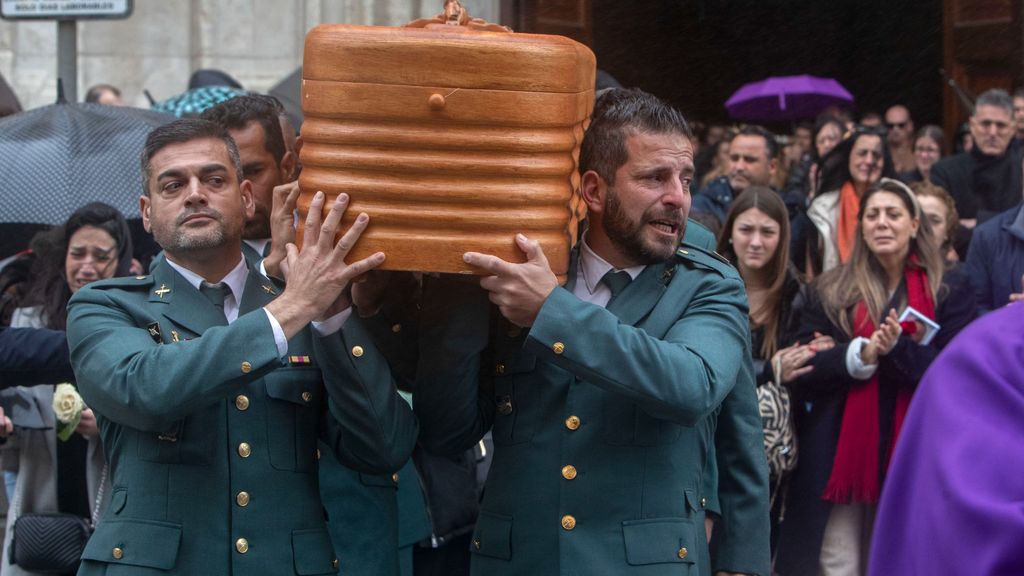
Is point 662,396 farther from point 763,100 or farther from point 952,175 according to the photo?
point 763,100

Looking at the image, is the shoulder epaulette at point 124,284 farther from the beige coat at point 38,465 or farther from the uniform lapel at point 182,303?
the beige coat at point 38,465

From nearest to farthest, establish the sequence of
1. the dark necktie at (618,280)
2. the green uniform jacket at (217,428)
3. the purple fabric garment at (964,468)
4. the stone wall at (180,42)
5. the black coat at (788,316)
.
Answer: the purple fabric garment at (964,468)
the green uniform jacket at (217,428)
the dark necktie at (618,280)
the black coat at (788,316)
the stone wall at (180,42)

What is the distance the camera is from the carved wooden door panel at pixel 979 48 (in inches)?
492

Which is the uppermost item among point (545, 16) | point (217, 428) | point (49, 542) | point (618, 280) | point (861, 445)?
point (545, 16)

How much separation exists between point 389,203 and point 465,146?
20cm

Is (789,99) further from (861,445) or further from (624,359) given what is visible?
(624,359)

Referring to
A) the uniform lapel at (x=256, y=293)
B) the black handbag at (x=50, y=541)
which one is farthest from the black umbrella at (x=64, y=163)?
the uniform lapel at (x=256, y=293)

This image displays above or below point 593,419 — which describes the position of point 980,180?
above

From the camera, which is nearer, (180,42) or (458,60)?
(458,60)

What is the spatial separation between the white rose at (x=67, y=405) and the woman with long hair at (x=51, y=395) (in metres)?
0.03

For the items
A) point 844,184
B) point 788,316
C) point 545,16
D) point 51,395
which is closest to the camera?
point 51,395

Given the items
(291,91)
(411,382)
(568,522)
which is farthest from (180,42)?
(568,522)

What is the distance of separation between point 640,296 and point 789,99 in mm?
8813

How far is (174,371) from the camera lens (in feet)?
10.8
